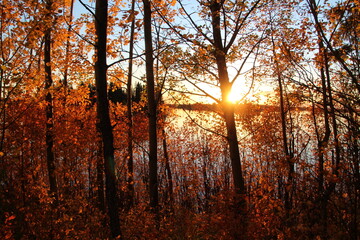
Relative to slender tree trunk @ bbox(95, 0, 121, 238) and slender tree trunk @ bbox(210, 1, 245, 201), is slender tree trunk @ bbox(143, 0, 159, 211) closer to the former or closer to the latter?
slender tree trunk @ bbox(210, 1, 245, 201)

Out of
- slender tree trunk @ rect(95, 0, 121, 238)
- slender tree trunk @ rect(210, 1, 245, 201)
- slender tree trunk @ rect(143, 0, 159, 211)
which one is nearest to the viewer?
slender tree trunk @ rect(95, 0, 121, 238)

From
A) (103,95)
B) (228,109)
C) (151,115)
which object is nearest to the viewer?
(103,95)

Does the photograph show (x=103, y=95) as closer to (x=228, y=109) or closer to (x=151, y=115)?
(x=151, y=115)

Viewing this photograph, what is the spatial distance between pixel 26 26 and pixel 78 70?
4691 millimetres

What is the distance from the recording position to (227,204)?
262 inches

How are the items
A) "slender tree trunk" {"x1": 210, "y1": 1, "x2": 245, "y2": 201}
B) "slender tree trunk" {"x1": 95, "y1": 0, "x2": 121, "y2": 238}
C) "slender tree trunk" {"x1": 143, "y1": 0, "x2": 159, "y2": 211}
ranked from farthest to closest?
"slender tree trunk" {"x1": 143, "y1": 0, "x2": 159, "y2": 211}
"slender tree trunk" {"x1": 210, "y1": 1, "x2": 245, "y2": 201}
"slender tree trunk" {"x1": 95, "y1": 0, "x2": 121, "y2": 238}

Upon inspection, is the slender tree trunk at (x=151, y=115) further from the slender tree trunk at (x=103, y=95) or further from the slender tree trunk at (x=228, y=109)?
the slender tree trunk at (x=103, y=95)

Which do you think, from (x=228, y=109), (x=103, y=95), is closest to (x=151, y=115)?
(x=228, y=109)

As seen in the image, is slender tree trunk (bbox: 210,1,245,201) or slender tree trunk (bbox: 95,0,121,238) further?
slender tree trunk (bbox: 210,1,245,201)

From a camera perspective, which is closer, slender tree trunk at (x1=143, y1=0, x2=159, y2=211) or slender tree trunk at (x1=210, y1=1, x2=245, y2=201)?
slender tree trunk at (x1=210, y1=1, x2=245, y2=201)

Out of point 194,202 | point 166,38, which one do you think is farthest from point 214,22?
point 194,202

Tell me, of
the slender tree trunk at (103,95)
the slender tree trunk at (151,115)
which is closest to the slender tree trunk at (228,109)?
the slender tree trunk at (151,115)

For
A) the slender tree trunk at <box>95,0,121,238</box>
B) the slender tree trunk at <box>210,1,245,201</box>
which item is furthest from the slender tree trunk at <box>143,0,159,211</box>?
the slender tree trunk at <box>95,0,121,238</box>

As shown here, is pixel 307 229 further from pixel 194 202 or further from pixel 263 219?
pixel 194 202
